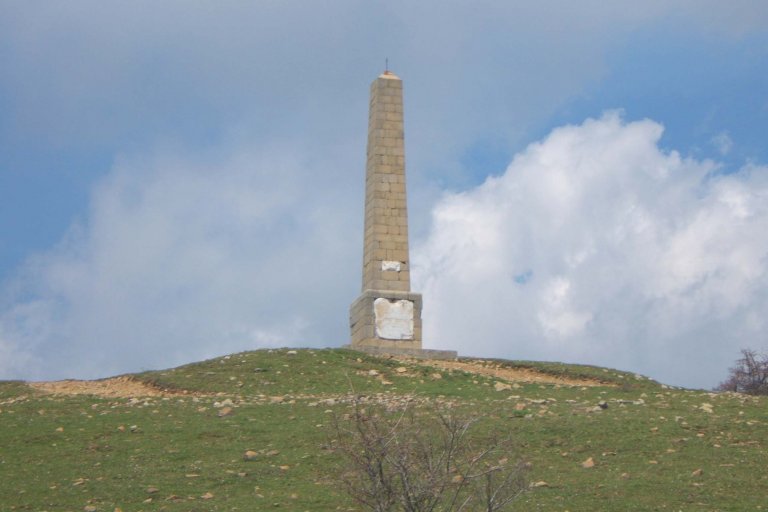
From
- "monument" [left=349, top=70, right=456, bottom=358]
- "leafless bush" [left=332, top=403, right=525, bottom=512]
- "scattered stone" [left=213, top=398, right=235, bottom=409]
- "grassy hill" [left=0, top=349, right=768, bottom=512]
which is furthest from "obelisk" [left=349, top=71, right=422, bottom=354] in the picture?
"leafless bush" [left=332, top=403, right=525, bottom=512]

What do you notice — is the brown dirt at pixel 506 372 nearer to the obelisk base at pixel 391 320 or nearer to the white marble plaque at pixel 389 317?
the obelisk base at pixel 391 320

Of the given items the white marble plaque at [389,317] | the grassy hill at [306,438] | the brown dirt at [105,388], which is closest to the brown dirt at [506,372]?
the grassy hill at [306,438]

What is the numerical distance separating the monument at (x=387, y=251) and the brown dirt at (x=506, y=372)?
1086mm

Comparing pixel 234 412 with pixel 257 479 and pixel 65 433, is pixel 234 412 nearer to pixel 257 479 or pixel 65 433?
pixel 65 433

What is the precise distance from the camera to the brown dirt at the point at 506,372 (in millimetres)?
30647

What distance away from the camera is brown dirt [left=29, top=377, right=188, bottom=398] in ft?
93.5

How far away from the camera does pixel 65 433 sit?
2322cm

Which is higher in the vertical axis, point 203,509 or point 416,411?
point 416,411

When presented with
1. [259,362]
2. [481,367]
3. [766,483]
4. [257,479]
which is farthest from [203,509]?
[481,367]

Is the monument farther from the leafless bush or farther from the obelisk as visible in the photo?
the leafless bush

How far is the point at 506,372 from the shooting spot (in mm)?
31906

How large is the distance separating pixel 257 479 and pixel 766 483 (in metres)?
7.14

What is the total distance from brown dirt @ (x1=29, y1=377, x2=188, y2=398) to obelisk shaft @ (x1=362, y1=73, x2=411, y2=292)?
6.78m

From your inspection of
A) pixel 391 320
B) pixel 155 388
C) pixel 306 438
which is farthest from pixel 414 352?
pixel 306 438
